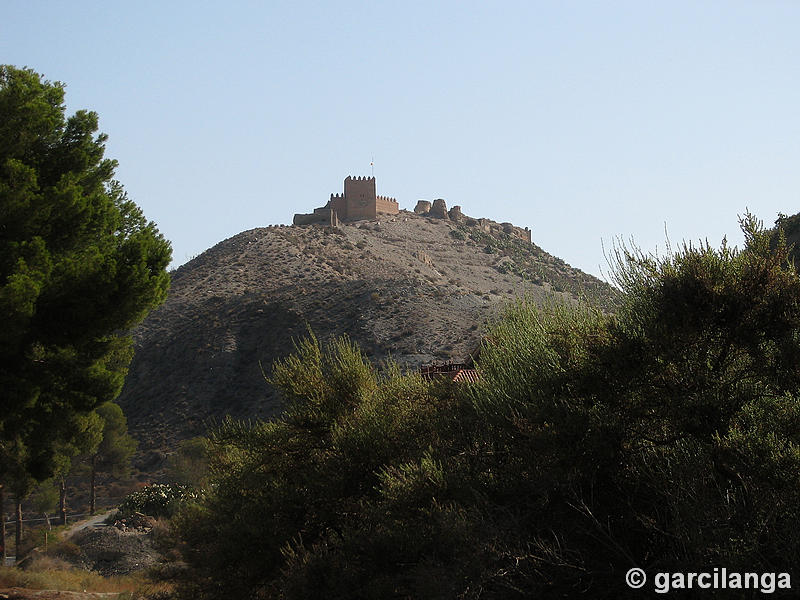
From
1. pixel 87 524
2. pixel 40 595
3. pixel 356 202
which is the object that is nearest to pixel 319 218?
pixel 356 202

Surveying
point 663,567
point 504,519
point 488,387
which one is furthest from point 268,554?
point 663,567

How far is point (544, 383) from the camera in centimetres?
934

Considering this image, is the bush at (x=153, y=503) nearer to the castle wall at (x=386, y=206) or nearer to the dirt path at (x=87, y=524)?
the dirt path at (x=87, y=524)

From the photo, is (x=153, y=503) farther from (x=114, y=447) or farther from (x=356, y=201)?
(x=356, y=201)

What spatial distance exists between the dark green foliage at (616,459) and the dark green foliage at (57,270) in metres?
5.46

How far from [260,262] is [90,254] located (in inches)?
2245

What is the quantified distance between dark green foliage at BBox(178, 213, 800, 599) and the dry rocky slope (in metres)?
28.4

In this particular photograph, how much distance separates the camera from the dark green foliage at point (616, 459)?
7.20 meters

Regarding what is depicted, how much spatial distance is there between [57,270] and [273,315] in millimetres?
44441

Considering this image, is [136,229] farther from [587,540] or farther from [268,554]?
[587,540]

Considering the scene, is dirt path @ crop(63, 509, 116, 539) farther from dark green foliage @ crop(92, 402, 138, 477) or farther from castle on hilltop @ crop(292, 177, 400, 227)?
castle on hilltop @ crop(292, 177, 400, 227)

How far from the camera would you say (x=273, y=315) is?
57.7 m

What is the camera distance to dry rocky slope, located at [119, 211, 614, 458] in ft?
162

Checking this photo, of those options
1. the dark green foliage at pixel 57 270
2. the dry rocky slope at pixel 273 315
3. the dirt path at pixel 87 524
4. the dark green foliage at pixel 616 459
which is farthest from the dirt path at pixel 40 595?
the dry rocky slope at pixel 273 315
